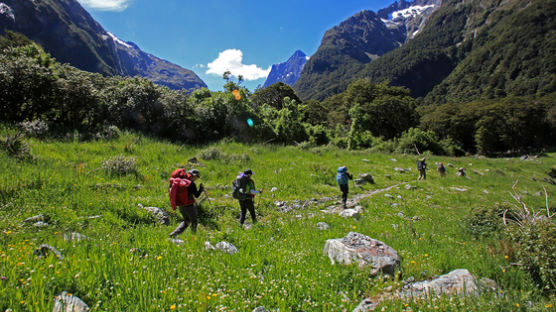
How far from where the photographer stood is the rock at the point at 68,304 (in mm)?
2408

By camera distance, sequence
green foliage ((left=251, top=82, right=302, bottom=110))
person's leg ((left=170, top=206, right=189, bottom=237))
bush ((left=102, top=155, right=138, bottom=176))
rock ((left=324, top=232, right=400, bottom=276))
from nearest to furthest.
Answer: rock ((left=324, top=232, right=400, bottom=276))
person's leg ((left=170, top=206, right=189, bottom=237))
bush ((left=102, top=155, right=138, bottom=176))
green foliage ((left=251, top=82, right=302, bottom=110))

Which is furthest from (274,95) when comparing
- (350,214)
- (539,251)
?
(539,251)

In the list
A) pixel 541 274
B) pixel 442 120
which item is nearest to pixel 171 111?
pixel 541 274

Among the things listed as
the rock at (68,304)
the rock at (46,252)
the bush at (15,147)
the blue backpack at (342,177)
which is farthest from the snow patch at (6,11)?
the rock at (68,304)

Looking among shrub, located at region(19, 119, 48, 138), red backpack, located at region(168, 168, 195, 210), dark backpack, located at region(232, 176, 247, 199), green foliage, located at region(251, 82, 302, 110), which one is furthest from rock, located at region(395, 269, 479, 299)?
green foliage, located at region(251, 82, 302, 110)

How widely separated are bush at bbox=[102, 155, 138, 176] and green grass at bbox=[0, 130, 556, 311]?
0.27 meters

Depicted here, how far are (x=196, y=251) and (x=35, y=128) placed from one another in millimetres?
14428

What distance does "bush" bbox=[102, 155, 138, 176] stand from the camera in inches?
388

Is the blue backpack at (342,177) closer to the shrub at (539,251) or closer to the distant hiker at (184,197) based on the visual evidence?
the shrub at (539,251)

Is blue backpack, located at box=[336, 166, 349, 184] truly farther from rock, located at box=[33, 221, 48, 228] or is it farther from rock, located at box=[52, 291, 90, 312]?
rock, located at box=[33, 221, 48, 228]

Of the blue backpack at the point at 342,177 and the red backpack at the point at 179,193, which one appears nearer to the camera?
the red backpack at the point at 179,193

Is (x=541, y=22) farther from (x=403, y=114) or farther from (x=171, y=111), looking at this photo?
(x=171, y=111)

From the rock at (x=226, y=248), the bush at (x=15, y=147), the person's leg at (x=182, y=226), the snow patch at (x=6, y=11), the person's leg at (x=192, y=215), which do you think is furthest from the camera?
the snow patch at (x=6, y=11)

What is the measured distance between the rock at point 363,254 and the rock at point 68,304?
3.50m
